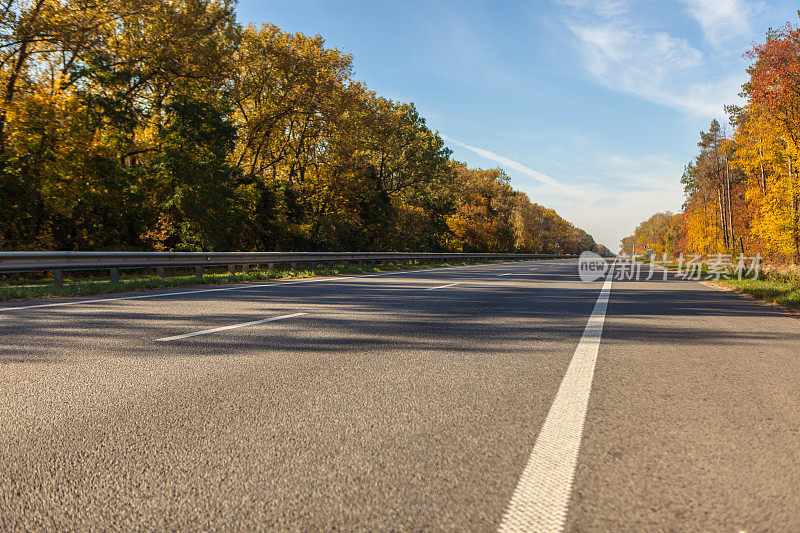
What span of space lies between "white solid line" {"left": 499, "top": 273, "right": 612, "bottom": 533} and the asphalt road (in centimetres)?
1

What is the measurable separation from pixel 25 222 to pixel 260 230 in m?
12.0

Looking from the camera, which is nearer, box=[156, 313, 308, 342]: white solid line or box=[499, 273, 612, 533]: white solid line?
box=[499, 273, 612, 533]: white solid line

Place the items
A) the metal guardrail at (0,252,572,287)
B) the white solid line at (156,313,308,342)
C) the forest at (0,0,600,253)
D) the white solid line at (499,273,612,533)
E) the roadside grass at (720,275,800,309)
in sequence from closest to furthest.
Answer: the white solid line at (499,273,612,533)
the white solid line at (156,313,308,342)
the roadside grass at (720,275,800,309)
the metal guardrail at (0,252,572,287)
the forest at (0,0,600,253)

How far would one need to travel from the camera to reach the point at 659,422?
277 centimetres

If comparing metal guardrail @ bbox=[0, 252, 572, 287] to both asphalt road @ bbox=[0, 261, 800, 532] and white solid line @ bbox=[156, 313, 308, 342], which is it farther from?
white solid line @ bbox=[156, 313, 308, 342]

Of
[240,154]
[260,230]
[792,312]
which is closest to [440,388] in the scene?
[792,312]

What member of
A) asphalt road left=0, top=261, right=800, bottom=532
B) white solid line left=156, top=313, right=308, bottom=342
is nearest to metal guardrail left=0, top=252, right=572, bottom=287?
asphalt road left=0, top=261, right=800, bottom=532

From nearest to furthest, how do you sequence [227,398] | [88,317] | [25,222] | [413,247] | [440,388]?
1. [227,398]
2. [440,388]
3. [88,317]
4. [25,222]
5. [413,247]

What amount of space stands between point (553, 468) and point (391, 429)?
863 mm

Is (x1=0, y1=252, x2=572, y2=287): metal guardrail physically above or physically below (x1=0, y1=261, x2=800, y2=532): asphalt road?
above

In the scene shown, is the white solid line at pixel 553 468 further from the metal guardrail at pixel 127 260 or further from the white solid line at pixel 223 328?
the metal guardrail at pixel 127 260

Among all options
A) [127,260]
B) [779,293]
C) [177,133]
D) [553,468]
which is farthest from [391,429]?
[177,133]

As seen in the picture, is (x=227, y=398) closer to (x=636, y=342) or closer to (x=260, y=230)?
(x=636, y=342)

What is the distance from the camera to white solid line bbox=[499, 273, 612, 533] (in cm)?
176
